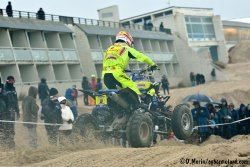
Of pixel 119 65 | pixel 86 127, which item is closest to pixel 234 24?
pixel 86 127

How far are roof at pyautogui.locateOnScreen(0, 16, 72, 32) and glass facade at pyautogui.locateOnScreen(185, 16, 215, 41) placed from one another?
75.9 feet

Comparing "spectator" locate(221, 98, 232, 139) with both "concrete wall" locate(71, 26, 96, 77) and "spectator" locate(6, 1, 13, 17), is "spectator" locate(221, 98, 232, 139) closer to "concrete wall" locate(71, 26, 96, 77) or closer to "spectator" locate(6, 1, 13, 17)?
"spectator" locate(6, 1, 13, 17)

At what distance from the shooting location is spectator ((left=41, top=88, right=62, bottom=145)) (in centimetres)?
1120

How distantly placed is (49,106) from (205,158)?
540cm

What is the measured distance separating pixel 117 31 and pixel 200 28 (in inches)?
717

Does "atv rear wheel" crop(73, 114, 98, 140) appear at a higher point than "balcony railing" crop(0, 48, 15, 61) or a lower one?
lower

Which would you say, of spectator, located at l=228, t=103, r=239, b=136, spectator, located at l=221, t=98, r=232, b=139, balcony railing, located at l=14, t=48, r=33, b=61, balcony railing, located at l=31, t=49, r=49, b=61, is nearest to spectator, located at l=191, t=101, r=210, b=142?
spectator, located at l=221, t=98, r=232, b=139

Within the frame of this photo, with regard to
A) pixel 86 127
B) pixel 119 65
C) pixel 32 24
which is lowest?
pixel 86 127

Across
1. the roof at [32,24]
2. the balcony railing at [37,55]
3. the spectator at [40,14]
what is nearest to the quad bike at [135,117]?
the balcony railing at [37,55]

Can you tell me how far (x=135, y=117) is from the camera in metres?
9.53

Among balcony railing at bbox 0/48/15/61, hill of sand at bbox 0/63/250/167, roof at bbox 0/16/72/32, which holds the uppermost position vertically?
roof at bbox 0/16/72/32

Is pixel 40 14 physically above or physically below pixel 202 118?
above

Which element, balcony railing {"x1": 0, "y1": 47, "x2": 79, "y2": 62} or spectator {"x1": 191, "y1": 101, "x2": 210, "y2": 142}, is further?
balcony railing {"x1": 0, "y1": 47, "x2": 79, "y2": 62}

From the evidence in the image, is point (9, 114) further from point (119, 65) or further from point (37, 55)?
point (37, 55)
